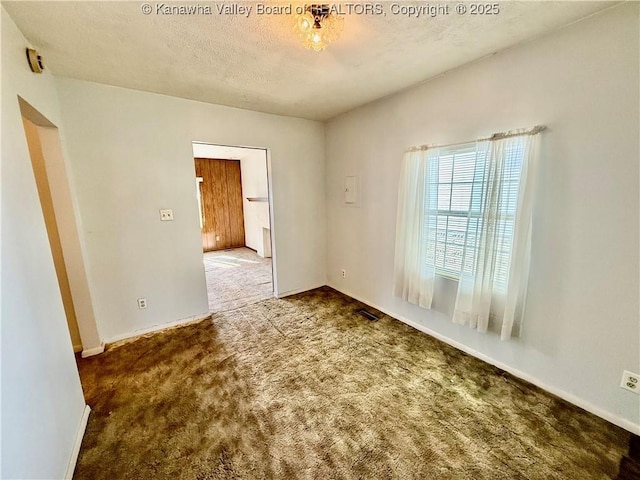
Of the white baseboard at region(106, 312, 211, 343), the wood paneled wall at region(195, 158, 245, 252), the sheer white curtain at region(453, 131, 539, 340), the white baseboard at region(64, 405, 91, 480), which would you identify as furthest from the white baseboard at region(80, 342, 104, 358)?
the wood paneled wall at region(195, 158, 245, 252)

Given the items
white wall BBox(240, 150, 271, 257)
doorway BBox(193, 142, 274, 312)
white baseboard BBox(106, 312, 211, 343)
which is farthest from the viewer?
white wall BBox(240, 150, 271, 257)

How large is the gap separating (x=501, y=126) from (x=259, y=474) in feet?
8.85

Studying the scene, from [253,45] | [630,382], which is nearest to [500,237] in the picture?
[630,382]

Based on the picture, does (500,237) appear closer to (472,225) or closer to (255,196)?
(472,225)

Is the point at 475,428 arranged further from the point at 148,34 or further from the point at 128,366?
the point at 148,34

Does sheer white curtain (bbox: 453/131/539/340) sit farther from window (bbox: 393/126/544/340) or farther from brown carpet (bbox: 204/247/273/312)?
brown carpet (bbox: 204/247/273/312)

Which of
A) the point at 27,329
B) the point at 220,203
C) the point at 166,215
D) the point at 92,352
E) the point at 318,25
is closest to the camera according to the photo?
the point at 27,329

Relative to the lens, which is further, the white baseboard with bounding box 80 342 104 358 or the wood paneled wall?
the wood paneled wall

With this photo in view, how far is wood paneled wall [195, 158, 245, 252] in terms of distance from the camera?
6164mm

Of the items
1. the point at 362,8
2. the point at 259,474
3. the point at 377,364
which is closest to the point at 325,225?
the point at 377,364

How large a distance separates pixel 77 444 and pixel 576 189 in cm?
332

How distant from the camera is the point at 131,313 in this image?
2.62 m

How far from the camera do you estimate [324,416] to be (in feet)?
5.52

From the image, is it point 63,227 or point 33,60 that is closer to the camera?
point 33,60
